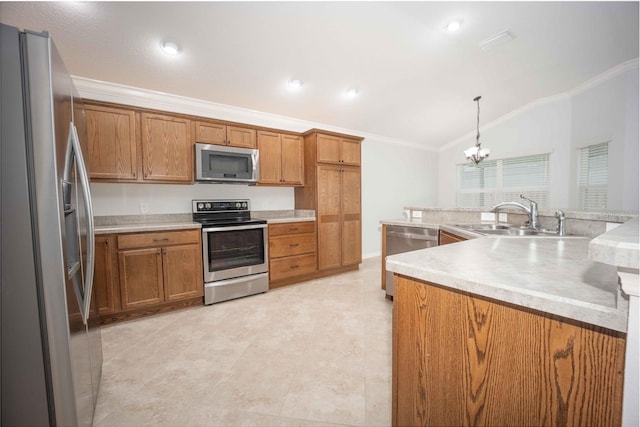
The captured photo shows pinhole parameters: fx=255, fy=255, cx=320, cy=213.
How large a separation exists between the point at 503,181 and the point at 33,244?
6.80m

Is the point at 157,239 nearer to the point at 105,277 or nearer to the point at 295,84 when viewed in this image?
the point at 105,277

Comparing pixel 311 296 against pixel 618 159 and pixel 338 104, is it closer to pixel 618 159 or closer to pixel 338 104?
pixel 338 104

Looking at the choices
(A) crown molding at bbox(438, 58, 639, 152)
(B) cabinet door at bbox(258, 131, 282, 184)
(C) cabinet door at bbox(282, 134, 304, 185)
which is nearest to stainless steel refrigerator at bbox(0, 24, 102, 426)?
(B) cabinet door at bbox(258, 131, 282, 184)

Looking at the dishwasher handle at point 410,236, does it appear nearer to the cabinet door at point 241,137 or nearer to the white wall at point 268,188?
the white wall at point 268,188

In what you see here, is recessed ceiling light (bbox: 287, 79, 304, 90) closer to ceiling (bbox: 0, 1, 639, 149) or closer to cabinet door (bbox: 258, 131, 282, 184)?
ceiling (bbox: 0, 1, 639, 149)

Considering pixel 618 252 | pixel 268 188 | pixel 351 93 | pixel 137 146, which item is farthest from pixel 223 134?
pixel 618 252

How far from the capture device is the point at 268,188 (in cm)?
377

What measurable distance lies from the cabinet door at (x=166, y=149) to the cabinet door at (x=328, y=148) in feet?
5.31

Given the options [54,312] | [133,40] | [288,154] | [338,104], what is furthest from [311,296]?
[133,40]

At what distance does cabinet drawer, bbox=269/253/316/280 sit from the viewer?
3250mm

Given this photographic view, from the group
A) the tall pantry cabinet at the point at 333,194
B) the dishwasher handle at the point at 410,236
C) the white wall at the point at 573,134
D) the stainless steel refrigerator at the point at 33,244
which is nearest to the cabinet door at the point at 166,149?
the tall pantry cabinet at the point at 333,194

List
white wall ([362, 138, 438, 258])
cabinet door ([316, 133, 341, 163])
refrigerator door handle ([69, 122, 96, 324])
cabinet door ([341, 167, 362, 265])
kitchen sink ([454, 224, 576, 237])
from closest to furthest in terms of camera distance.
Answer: refrigerator door handle ([69, 122, 96, 324]), kitchen sink ([454, 224, 576, 237]), cabinet door ([316, 133, 341, 163]), cabinet door ([341, 167, 362, 265]), white wall ([362, 138, 438, 258])

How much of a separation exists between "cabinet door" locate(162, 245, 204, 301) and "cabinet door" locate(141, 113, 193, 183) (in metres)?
0.80

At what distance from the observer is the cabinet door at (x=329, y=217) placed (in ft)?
11.9
